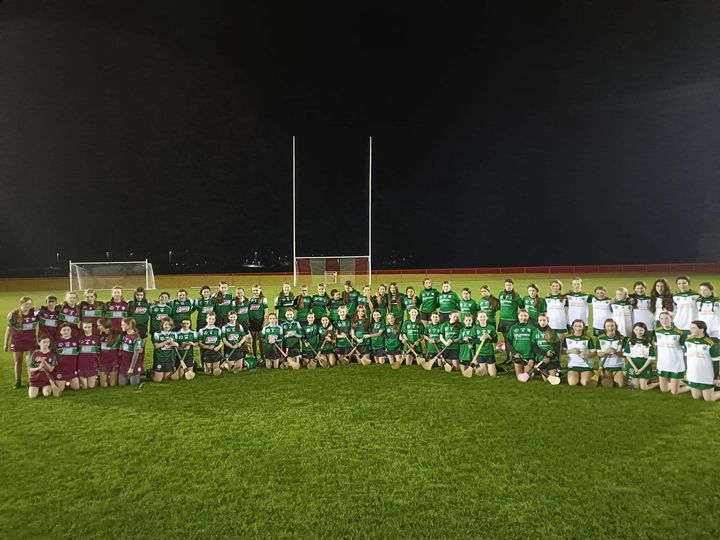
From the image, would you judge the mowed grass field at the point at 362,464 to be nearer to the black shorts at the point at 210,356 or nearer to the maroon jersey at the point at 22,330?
the maroon jersey at the point at 22,330

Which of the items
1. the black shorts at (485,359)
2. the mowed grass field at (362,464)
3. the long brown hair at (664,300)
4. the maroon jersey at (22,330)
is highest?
the long brown hair at (664,300)

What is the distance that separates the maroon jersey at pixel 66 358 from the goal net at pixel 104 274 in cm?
1417

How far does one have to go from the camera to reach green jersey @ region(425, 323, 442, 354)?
8508 millimetres

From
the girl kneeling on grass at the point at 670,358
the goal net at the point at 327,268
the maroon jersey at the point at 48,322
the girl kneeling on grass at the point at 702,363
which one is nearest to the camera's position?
the girl kneeling on grass at the point at 702,363

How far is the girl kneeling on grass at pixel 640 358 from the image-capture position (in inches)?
273

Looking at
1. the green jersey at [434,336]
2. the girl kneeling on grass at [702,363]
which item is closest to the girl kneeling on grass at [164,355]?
the green jersey at [434,336]

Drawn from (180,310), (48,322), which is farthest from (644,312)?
(48,322)

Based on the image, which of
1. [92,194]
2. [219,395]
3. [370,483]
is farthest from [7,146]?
[370,483]

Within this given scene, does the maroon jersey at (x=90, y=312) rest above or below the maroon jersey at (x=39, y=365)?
above

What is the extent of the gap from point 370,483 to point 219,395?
11.3ft

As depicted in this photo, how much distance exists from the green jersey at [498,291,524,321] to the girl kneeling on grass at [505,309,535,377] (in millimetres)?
1261

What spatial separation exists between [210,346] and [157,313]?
126 cm

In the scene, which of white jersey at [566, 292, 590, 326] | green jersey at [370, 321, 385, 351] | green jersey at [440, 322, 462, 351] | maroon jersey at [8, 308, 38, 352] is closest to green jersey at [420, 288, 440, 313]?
green jersey at [370, 321, 385, 351]

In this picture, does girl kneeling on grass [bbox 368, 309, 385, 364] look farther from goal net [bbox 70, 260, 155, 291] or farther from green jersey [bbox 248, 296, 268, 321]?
goal net [bbox 70, 260, 155, 291]
